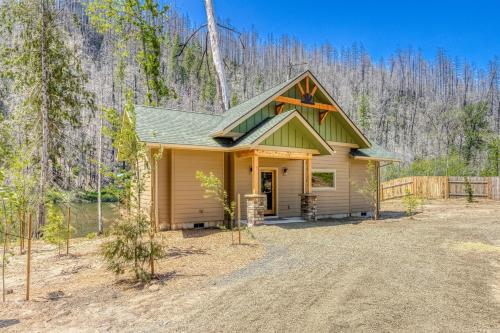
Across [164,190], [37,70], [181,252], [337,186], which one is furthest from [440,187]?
[37,70]

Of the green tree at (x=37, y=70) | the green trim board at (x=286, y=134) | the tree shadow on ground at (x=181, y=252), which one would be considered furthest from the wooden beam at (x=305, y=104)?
the green tree at (x=37, y=70)

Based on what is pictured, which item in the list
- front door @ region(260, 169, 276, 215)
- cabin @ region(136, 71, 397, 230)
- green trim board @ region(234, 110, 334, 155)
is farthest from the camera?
front door @ region(260, 169, 276, 215)

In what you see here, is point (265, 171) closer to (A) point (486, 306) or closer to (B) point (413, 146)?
(A) point (486, 306)

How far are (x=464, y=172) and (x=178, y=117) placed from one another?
92.8 ft

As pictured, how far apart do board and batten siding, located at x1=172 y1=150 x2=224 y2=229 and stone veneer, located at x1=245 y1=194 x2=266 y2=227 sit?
49.6 inches

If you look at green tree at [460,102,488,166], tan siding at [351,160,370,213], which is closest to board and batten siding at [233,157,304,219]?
tan siding at [351,160,370,213]

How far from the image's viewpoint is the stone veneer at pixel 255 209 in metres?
10.1

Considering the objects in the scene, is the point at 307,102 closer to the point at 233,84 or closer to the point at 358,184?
the point at 358,184

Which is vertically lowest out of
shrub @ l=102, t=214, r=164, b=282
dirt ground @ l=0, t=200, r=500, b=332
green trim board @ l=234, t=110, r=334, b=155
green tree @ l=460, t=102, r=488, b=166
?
dirt ground @ l=0, t=200, r=500, b=332

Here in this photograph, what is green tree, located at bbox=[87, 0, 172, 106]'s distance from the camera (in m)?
17.9

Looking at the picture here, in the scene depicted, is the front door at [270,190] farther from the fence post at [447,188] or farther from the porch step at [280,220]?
the fence post at [447,188]

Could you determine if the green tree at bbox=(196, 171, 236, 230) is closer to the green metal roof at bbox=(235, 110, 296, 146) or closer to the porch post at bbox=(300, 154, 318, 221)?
the green metal roof at bbox=(235, 110, 296, 146)

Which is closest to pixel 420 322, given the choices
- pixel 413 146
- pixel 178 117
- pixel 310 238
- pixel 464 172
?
pixel 310 238

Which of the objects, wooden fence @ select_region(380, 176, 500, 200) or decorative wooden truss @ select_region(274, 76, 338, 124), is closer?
decorative wooden truss @ select_region(274, 76, 338, 124)
